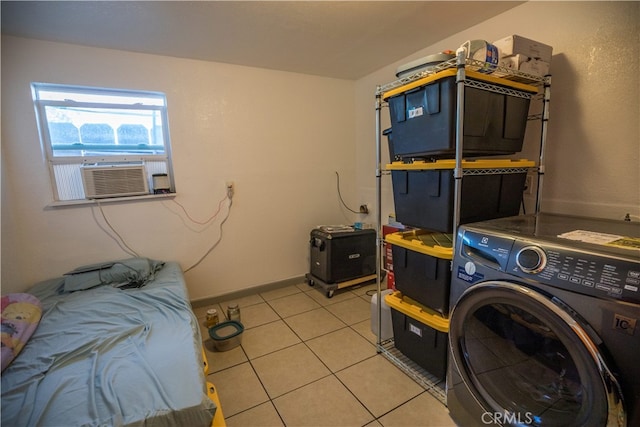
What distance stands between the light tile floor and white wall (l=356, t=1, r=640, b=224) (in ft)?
4.46

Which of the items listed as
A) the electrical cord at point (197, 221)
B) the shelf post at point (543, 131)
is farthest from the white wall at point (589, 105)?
the electrical cord at point (197, 221)

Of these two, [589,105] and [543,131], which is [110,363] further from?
[589,105]

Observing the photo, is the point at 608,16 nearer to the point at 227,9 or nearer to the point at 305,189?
the point at 227,9

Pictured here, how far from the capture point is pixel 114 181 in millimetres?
2227

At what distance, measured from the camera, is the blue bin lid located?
1945 millimetres

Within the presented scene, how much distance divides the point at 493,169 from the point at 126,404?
183 cm

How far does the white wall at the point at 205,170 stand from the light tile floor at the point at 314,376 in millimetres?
650

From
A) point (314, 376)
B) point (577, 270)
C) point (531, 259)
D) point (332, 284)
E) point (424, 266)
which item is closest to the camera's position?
point (577, 270)

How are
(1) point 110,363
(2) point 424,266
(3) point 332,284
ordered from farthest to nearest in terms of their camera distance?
(3) point 332,284 < (2) point 424,266 < (1) point 110,363

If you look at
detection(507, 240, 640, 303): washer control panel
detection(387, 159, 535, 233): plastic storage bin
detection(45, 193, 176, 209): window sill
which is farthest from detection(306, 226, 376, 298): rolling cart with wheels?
detection(507, 240, 640, 303): washer control panel

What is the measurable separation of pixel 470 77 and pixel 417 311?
117 cm

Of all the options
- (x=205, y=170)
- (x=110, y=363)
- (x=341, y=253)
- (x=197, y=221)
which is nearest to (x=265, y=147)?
(x=205, y=170)

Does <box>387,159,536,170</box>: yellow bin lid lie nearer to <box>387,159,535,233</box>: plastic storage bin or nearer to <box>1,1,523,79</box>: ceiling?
<box>387,159,535,233</box>: plastic storage bin

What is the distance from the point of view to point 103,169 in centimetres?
219
